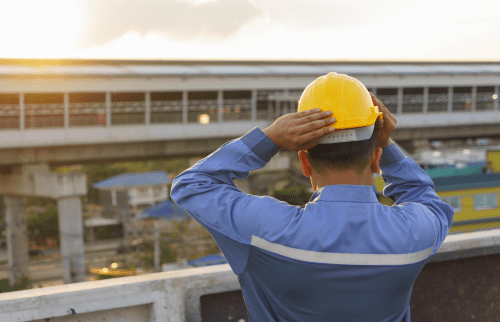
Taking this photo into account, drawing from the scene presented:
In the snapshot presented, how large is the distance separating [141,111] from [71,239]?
27.8 ft

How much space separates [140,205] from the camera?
52.3 meters

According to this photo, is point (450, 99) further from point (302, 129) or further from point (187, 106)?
point (302, 129)

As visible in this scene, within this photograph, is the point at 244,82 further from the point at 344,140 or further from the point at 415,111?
the point at 344,140

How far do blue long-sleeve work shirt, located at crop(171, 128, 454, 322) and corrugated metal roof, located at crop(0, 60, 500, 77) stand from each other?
27451 millimetres

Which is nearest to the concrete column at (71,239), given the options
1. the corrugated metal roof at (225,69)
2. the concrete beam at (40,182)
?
the concrete beam at (40,182)

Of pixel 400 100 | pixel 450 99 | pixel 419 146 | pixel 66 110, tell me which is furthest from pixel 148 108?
pixel 450 99

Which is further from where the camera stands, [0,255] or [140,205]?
[140,205]

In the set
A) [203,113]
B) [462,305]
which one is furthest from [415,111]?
[462,305]

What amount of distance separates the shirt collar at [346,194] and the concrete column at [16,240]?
27457 mm

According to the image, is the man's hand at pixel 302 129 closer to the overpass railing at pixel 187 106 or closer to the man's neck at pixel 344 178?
the man's neck at pixel 344 178

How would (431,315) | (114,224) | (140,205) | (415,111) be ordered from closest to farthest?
(431,315), (415,111), (114,224), (140,205)

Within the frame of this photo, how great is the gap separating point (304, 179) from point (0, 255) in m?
26.5

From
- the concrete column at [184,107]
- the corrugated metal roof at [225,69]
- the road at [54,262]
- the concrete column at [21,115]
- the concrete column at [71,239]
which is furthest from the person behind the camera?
the concrete column at [184,107]

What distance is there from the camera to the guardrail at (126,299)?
256 centimetres
